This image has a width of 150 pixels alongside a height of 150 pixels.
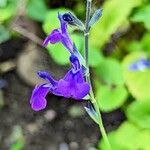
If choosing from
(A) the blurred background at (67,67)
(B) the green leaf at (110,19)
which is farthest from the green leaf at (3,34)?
(B) the green leaf at (110,19)

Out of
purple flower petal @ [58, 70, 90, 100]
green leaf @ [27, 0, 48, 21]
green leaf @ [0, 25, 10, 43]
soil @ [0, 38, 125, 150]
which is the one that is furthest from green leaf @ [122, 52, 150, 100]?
purple flower petal @ [58, 70, 90, 100]

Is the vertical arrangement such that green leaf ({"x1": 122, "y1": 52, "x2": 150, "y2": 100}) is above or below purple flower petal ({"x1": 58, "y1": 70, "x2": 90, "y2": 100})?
below

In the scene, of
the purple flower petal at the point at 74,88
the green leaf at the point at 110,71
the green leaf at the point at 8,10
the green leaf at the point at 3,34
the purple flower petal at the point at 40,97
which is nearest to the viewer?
the purple flower petal at the point at 74,88

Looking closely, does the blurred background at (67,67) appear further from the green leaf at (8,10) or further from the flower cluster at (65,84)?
the flower cluster at (65,84)

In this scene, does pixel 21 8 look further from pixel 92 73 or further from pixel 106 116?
pixel 106 116

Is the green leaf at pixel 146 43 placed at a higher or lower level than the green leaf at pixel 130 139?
higher

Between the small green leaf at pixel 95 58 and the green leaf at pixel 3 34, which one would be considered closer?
the small green leaf at pixel 95 58

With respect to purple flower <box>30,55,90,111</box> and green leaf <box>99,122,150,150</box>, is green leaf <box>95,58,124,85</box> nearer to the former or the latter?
green leaf <box>99,122,150,150</box>

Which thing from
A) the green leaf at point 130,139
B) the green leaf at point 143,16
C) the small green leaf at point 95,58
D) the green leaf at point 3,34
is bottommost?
the green leaf at point 130,139

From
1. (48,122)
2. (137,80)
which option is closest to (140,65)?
(137,80)
